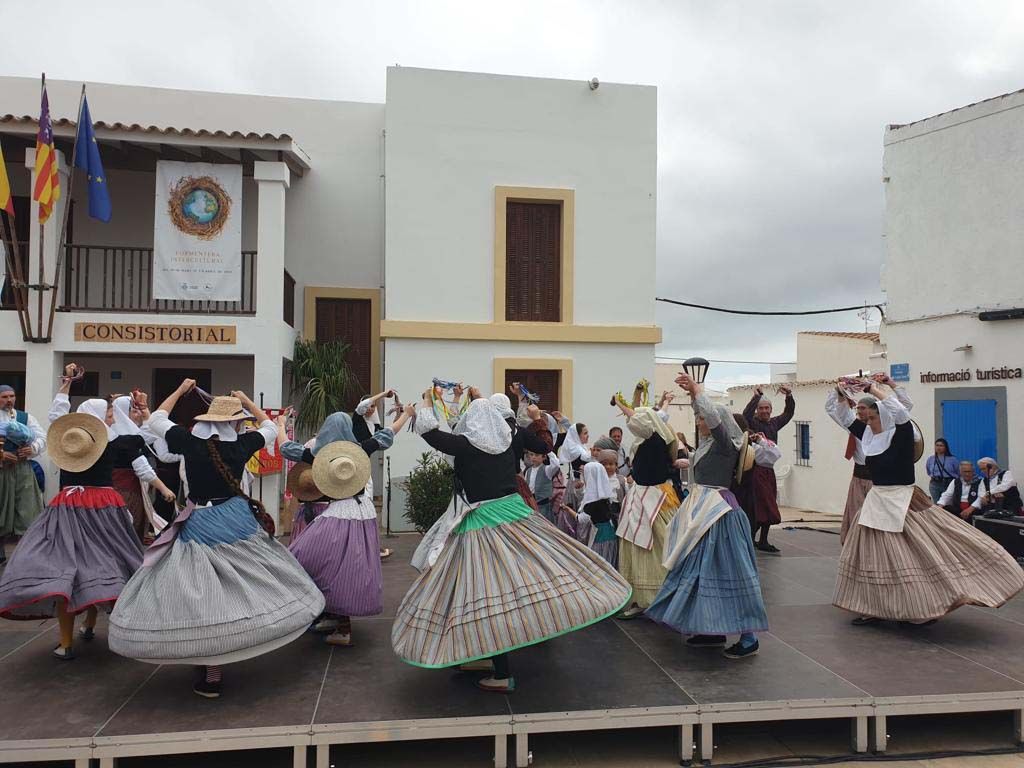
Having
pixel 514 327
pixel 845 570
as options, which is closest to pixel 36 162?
pixel 514 327

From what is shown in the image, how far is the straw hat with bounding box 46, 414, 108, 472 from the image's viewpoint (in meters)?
5.09

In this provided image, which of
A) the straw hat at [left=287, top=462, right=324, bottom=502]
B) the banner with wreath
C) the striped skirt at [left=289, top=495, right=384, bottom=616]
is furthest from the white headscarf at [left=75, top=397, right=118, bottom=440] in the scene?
the banner with wreath

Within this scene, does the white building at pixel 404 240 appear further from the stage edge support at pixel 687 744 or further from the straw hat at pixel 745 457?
the stage edge support at pixel 687 744

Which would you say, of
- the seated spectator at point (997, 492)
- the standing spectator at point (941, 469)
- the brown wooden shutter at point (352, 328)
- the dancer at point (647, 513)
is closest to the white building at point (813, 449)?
the standing spectator at point (941, 469)

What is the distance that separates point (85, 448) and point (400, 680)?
8.35 feet

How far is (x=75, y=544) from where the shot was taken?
16.4ft

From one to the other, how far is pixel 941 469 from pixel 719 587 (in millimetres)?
6780

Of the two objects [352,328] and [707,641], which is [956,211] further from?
[352,328]

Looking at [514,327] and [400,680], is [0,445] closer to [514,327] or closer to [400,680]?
[400,680]

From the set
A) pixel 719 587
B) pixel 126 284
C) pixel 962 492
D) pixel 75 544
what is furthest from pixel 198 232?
pixel 962 492

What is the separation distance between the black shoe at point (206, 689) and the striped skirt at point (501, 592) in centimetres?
102

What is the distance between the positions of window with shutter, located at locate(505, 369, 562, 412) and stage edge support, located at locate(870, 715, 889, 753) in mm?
8010

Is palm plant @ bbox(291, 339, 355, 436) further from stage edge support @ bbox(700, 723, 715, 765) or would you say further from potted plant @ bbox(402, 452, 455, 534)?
stage edge support @ bbox(700, 723, 715, 765)

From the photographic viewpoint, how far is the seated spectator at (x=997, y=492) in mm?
9531
